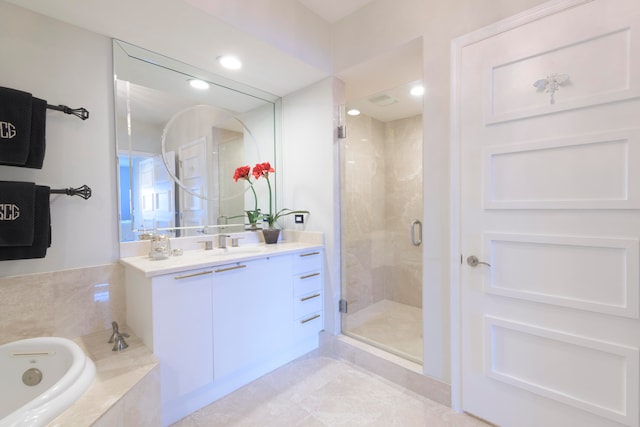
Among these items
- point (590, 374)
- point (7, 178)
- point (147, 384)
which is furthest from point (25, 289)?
point (590, 374)

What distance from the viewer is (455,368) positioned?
1.62 m

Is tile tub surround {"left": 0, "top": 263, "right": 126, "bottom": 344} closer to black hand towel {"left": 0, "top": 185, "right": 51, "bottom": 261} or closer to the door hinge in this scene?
black hand towel {"left": 0, "top": 185, "right": 51, "bottom": 261}

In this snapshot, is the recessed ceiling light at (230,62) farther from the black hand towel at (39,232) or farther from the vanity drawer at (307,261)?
the vanity drawer at (307,261)

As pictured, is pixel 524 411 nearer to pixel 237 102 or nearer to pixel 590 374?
pixel 590 374

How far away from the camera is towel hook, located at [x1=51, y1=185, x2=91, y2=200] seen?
1.53 meters

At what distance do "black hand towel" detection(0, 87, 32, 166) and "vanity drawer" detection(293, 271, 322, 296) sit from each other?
5.50 feet

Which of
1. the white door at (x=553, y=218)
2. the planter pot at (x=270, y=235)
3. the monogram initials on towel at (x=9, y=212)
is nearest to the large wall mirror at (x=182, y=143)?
the planter pot at (x=270, y=235)

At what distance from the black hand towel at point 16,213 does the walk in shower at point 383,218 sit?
1.89 metres

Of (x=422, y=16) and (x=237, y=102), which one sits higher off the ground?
(x=422, y=16)

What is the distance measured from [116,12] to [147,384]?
74.4 inches

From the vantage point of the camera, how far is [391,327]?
2.63 m

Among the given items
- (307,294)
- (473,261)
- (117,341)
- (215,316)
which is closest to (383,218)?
(307,294)

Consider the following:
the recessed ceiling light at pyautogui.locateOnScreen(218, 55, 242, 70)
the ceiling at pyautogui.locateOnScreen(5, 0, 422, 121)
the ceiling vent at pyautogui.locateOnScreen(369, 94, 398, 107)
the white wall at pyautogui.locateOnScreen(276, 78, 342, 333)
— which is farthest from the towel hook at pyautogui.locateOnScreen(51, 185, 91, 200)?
the ceiling vent at pyautogui.locateOnScreen(369, 94, 398, 107)

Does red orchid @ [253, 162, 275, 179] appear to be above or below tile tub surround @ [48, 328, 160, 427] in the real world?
above
